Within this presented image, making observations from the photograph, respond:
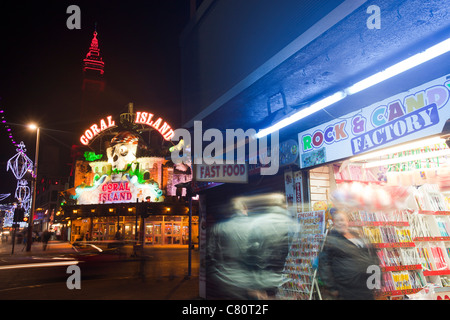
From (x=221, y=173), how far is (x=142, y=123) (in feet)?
99.5

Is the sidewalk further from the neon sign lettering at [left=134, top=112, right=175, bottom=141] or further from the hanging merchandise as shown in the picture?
the neon sign lettering at [left=134, top=112, right=175, bottom=141]

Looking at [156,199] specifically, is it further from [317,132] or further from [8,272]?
[317,132]

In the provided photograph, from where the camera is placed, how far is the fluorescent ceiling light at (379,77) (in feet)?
12.1

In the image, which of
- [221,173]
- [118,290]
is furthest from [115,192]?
[221,173]

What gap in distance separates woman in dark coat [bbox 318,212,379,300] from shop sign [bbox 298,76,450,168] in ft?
3.85

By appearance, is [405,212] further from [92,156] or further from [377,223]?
[92,156]

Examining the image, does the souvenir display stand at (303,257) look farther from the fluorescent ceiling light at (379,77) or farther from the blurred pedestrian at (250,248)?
the fluorescent ceiling light at (379,77)

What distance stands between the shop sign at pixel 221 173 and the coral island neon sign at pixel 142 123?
27129mm

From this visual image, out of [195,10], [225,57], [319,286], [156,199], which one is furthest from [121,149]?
[319,286]

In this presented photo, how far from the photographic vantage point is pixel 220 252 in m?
8.34

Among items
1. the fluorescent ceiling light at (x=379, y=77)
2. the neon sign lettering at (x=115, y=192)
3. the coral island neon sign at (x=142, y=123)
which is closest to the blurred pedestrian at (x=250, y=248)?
the fluorescent ceiling light at (x=379, y=77)

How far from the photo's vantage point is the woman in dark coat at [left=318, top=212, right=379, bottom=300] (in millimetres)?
4148

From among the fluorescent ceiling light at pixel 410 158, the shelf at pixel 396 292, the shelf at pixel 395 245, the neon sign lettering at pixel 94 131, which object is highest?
the neon sign lettering at pixel 94 131
